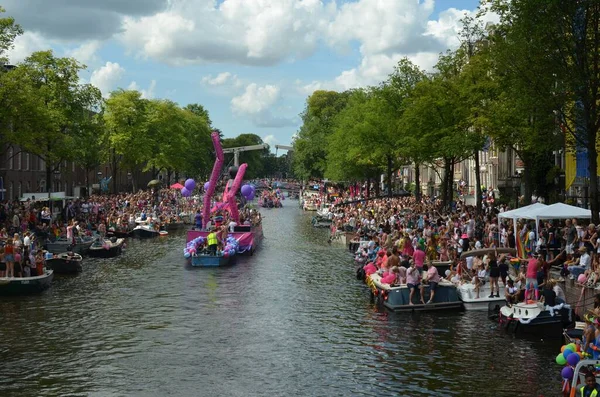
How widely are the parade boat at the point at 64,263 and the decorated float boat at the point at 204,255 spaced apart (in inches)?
233

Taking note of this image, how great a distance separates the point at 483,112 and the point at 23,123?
27878mm

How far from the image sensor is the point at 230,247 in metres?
42.8

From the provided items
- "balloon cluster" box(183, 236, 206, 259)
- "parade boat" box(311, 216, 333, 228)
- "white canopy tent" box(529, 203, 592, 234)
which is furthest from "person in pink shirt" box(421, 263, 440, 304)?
"parade boat" box(311, 216, 333, 228)

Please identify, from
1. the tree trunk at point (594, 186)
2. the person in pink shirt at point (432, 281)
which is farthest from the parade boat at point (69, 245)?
the tree trunk at point (594, 186)

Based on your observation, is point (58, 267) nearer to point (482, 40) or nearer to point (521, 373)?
point (521, 373)

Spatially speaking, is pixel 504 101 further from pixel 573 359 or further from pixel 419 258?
pixel 573 359

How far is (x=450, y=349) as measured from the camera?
21797mm

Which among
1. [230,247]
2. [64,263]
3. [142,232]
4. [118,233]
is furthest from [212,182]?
[142,232]

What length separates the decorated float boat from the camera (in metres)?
40.6

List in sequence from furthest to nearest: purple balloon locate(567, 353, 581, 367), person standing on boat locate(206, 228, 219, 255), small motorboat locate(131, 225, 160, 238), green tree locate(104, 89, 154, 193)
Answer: green tree locate(104, 89, 154, 193) < small motorboat locate(131, 225, 160, 238) < person standing on boat locate(206, 228, 219, 255) < purple balloon locate(567, 353, 581, 367)

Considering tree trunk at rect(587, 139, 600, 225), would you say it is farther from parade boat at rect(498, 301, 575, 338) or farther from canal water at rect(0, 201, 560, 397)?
parade boat at rect(498, 301, 575, 338)

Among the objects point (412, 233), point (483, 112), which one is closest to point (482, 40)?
point (483, 112)

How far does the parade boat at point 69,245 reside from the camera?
42.5 metres

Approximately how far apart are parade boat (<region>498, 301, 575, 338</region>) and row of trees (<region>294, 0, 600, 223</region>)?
8.87m
